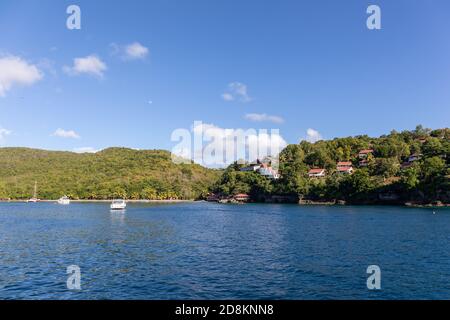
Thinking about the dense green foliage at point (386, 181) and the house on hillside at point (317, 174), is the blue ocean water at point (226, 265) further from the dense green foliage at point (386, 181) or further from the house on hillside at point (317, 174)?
the house on hillside at point (317, 174)

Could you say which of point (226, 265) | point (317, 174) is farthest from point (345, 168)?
point (226, 265)

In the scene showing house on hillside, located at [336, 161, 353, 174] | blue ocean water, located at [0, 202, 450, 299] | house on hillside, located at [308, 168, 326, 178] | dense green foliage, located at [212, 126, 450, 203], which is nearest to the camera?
blue ocean water, located at [0, 202, 450, 299]

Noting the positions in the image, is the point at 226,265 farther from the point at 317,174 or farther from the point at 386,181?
the point at 317,174

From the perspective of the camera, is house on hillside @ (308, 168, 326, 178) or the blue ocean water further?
house on hillside @ (308, 168, 326, 178)

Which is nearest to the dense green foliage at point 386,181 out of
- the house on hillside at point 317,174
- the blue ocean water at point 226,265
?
the house on hillside at point 317,174

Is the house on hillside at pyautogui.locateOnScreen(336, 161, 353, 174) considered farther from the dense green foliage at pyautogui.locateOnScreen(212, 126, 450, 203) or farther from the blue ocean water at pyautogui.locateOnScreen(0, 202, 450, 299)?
the blue ocean water at pyautogui.locateOnScreen(0, 202, 450, 299)

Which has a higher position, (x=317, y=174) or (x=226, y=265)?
(x=317, y=174)

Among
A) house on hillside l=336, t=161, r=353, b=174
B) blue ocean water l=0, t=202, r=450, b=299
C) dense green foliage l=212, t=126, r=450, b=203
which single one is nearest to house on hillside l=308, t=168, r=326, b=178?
dense green foliage l=212, t=126, r=450, b=203
